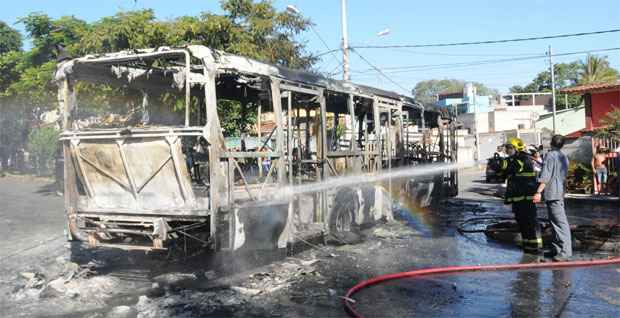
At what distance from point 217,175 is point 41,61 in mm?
20282

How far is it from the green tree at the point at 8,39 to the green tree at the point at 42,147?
6216 mm

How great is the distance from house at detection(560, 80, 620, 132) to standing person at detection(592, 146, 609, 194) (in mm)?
7009

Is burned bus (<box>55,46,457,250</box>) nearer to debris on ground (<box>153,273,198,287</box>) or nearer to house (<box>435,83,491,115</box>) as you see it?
debris on ground (<box>153,273,198,287</box>)

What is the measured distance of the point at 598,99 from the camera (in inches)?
923

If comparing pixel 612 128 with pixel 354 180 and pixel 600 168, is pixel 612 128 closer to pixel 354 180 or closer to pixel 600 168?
pixel 600 168

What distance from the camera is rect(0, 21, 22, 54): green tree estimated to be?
1309 inches

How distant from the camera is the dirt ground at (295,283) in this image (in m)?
5.27

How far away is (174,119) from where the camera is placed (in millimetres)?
7648

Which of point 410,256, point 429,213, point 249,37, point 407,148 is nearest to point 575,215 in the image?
point 429,213

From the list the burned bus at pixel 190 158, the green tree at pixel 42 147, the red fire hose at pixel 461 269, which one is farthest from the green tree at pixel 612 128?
the green tree at pixel 42 147

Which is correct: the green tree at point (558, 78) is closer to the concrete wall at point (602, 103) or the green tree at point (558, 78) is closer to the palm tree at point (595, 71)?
the palm tree at point (595, 71)

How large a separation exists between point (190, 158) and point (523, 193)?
4919mm

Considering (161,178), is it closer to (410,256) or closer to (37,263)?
(37,263)

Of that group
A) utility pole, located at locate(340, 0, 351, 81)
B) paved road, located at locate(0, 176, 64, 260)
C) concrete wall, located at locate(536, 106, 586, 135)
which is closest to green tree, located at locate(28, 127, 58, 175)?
paved road, located at locate(0, 176, 64, 260)
